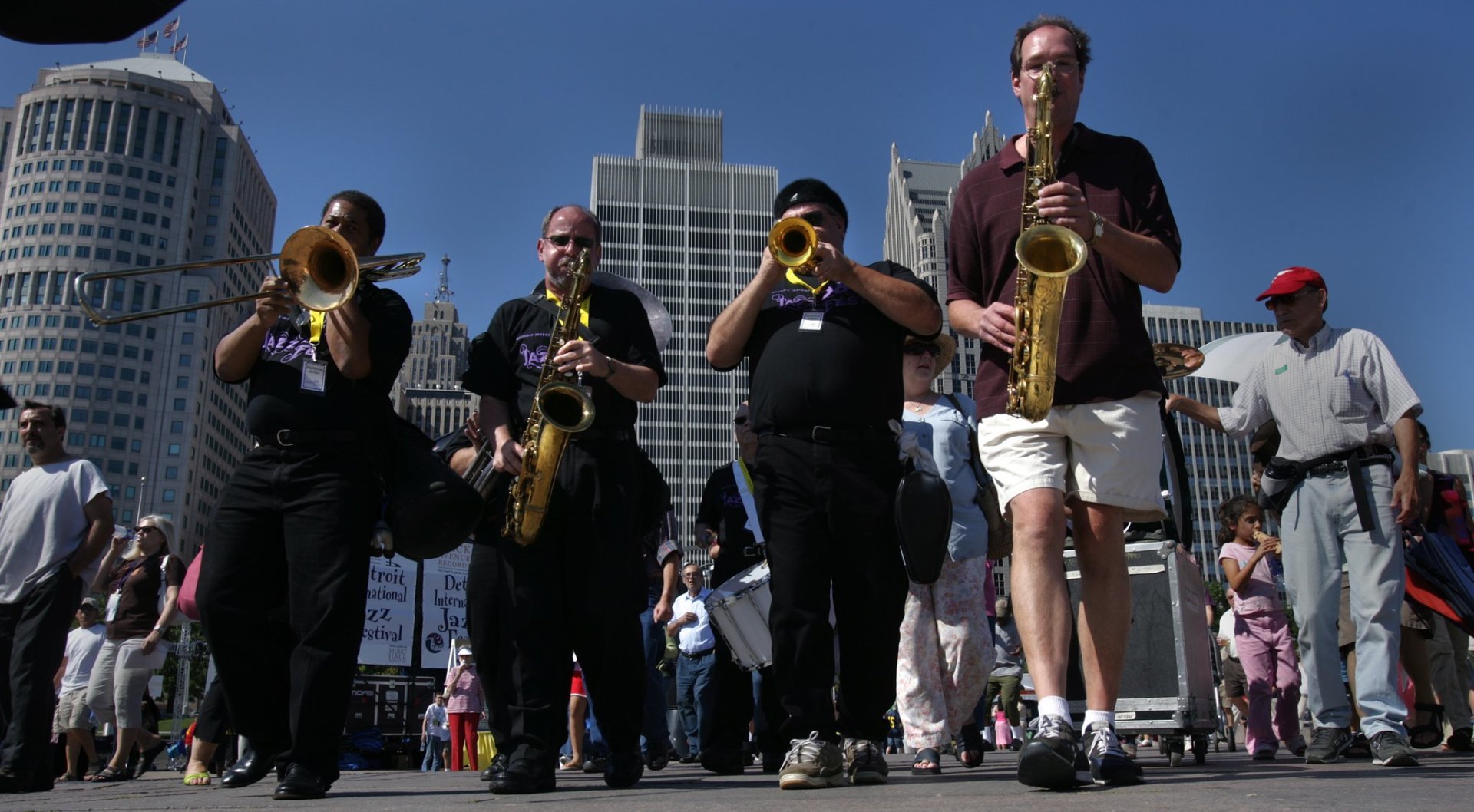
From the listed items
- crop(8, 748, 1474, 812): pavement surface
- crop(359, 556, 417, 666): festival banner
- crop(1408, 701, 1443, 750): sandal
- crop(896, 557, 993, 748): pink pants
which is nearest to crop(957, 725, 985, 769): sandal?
crop(896, 557, 993, 748): pink pants

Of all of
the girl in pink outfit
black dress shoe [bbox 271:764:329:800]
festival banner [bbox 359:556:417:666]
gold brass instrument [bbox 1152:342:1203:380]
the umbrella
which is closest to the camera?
black dress shoe [bbox 271:764:329:800]

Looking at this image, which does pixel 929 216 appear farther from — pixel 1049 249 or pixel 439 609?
pixel 1049 249

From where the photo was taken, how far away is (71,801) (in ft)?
13.8

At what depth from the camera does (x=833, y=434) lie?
442cm

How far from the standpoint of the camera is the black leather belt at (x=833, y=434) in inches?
174

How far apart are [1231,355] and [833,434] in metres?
5.81

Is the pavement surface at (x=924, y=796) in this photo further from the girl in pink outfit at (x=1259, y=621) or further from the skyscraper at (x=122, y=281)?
the skyscraper at (x=122, y=281)

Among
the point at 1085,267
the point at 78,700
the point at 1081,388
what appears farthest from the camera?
the point at 78,700

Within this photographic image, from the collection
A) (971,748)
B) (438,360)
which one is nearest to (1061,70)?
(971,748)

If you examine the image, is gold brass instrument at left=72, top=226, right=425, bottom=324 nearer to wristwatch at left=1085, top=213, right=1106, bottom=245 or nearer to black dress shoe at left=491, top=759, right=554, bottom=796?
black dress shoe at left=491, top=759, right=554, bottom=796

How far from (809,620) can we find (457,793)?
1.43 metres

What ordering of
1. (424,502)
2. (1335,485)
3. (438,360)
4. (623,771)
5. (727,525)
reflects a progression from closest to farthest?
(424,502) → (623,771) → (1335,485) → (727,525) → (438,360)

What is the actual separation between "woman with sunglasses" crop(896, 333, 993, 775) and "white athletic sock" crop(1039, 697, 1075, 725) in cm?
249

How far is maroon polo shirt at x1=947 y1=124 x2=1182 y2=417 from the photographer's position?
395 centimetres
